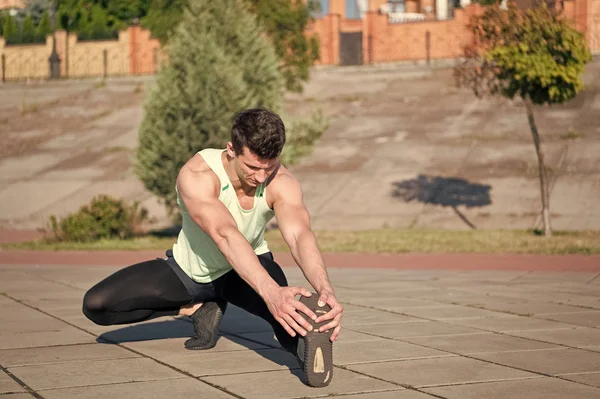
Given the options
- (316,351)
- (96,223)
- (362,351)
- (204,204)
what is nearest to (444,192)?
(96,223)

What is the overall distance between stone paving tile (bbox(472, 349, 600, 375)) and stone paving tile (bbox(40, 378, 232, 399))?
1885mm

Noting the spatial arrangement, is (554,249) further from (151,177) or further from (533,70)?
(151,177)

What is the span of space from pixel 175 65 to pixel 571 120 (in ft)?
43.6

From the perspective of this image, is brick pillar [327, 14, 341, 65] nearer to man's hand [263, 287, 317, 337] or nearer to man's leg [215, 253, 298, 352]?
man's leg [215, 253, 298, 352]

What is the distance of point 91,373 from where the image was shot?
536 centimetres

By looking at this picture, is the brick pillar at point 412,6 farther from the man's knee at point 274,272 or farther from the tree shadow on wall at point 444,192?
the man's knee at point 274,272

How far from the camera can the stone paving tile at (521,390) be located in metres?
4.74

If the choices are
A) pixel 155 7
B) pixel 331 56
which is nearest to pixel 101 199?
pixel 155 7

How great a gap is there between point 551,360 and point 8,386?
10.5 feet

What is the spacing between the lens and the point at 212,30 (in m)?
17.1

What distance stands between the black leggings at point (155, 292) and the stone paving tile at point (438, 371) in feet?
2.68

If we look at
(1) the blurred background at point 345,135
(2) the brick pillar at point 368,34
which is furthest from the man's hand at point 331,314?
(2) the brick pillar at point 368,34

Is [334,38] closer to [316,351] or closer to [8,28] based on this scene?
[8,28]

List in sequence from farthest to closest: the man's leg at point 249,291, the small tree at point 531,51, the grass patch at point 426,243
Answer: the small tree at point 531,51, the grass patch at point 426,243, the man's leg at point 249,291
